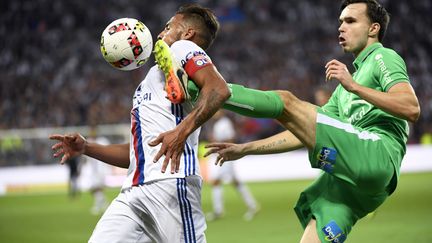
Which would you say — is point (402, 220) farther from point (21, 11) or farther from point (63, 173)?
point (21, 11)

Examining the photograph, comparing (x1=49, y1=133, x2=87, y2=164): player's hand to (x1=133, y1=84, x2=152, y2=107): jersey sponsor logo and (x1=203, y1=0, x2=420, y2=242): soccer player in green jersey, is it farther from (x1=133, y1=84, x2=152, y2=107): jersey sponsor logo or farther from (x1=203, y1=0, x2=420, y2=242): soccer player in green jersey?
(x1=203, y1=0, x2=420, y2=242): soccer player in green jersey

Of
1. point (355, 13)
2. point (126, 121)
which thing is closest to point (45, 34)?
point (126, 121)

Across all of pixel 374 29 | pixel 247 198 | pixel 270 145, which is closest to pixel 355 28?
pixel 374 29

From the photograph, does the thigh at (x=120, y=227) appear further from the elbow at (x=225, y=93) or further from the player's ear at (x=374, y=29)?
the player's ear at (x=374, y=29)

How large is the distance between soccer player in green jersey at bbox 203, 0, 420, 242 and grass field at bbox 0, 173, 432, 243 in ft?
16.5

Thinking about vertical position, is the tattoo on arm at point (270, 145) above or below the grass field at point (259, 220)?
above

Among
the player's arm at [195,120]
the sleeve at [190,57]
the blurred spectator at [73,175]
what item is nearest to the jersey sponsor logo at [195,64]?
the sleeve at [190,57]

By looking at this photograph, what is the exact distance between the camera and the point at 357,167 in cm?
500

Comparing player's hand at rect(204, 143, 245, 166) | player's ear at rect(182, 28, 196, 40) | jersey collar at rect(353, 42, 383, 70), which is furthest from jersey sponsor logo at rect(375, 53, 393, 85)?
player's ear at rect(182, 28, 196, 40)

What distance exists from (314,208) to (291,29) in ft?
95.6

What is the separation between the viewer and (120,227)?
5016mm

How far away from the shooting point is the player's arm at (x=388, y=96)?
4934 mm

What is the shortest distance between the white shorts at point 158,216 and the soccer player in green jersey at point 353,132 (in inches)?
27.2

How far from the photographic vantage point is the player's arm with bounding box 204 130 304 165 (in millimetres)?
5715
